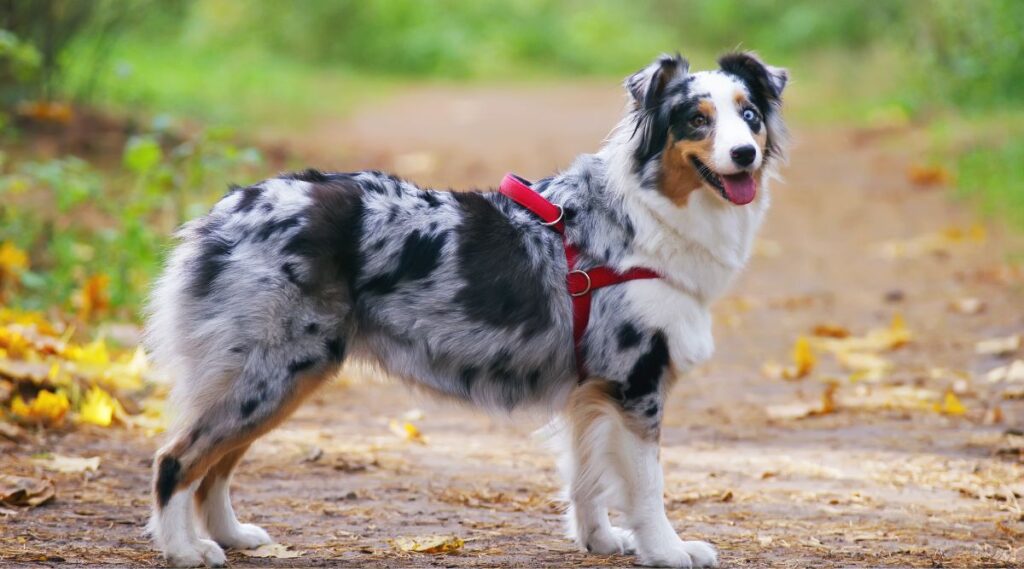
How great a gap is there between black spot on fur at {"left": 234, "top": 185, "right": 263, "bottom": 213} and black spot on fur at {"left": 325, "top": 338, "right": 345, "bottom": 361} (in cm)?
56

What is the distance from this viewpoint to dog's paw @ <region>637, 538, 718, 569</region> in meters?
4.48

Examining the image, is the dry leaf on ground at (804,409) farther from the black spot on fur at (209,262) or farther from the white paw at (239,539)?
the black spot on fur at (209,262)

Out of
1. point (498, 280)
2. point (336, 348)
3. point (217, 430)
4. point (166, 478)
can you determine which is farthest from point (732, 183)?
point (166, 478)

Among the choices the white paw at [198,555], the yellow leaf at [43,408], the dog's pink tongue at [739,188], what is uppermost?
the dog's pink tongue at [739,188]

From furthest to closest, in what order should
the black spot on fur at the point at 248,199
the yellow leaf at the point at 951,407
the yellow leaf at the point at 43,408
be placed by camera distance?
the yellow leaf at the point at 951,407
the yellow leaf at the point at 43,408
the black spot on fur at the point at 248,199

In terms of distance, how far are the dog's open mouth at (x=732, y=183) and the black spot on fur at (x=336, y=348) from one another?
57.1 inches

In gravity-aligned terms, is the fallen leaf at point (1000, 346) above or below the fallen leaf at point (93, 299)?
above

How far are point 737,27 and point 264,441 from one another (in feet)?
99.7

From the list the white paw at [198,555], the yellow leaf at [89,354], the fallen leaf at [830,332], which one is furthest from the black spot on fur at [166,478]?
the fallen leaf at [830,332]

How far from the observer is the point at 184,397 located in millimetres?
4422

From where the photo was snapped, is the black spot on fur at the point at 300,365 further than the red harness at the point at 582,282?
No

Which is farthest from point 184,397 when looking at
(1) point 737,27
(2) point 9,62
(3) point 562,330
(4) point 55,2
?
(1) point 737,27

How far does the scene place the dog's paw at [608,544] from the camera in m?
4.82

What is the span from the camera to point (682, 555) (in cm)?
447
